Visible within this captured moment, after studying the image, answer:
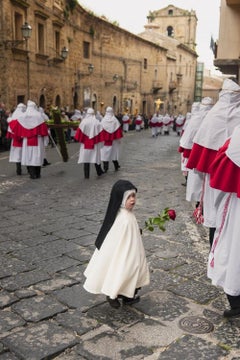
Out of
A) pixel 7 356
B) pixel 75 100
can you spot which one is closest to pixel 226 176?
pixel 7 356

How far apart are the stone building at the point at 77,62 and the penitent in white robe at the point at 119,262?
16.1 m

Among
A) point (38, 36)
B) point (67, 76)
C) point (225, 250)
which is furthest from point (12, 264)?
point (67, 76)

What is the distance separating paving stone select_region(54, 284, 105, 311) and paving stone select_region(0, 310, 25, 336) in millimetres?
469

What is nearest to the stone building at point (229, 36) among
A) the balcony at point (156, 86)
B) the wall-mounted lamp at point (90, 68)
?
the wall-mounted lamp at point (90, 68)

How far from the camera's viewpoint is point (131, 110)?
39.9 meters

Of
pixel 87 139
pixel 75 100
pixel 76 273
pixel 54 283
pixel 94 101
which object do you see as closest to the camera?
pixel 54 283

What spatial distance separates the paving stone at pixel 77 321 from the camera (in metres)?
3.62

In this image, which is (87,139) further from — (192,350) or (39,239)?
(192,350)

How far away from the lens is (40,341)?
135 inches

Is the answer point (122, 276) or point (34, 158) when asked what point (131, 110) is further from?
point (122, 276)

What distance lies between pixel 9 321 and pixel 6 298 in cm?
46

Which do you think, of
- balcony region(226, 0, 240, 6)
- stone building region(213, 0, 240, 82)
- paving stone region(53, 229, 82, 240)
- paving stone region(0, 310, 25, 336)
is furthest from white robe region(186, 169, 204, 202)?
balcony region(226, 0, 240, 6)

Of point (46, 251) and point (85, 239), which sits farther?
point (85, 239)

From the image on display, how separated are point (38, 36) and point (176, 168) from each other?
40.7 feet
